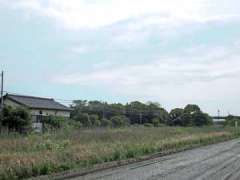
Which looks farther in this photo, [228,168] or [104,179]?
[228,168]

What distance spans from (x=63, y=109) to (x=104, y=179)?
185ft

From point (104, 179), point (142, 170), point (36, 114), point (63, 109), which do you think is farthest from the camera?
point (63, 109)

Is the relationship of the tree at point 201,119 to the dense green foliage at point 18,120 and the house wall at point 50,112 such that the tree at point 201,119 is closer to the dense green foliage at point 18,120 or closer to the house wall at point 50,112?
the house wall at point 50,112

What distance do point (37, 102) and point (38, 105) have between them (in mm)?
1298

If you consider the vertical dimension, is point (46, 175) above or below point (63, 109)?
below

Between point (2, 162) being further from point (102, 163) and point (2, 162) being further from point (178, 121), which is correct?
point (178, 121)

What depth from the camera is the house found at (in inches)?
2352

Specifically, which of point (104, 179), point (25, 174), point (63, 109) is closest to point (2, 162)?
point (25, 174)

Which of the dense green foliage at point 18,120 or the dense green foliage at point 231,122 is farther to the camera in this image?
the dense green foliage at point 231,122

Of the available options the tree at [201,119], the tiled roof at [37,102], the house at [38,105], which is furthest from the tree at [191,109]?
the tiled roof at [37,102]

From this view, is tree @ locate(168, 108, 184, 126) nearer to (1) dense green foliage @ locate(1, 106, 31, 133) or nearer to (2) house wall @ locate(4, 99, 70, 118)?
(2) house wall @ locate(4, 99, 70, 118)

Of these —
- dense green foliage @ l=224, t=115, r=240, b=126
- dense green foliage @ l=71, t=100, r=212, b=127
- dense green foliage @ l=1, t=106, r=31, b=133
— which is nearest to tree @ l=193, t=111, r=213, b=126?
dense green foliage @ l=71, t=100, r=212, b=127

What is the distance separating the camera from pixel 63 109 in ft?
229

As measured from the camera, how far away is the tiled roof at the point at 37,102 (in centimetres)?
6101
